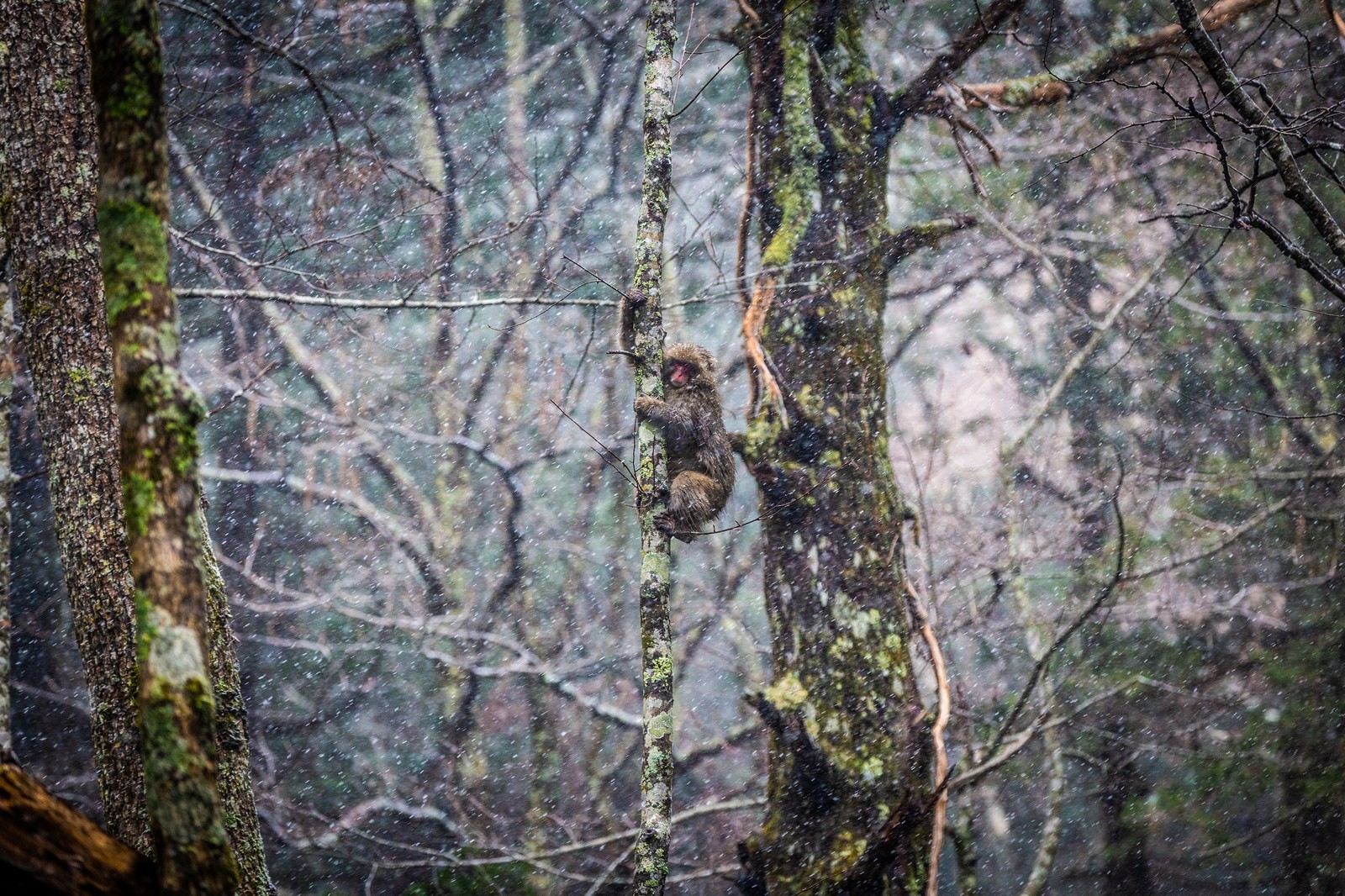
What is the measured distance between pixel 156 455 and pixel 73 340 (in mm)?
1154

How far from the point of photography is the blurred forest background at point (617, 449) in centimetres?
949

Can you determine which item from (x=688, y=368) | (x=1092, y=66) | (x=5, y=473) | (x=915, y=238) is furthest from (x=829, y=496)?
(x=5, y=473)

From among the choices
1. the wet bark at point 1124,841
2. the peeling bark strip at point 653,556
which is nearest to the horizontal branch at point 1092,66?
the peeling bark strip at point 653,556

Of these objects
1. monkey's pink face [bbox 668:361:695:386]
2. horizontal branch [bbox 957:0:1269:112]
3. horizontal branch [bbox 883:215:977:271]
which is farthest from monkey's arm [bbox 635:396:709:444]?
horizontal branch [bbox 957:0:1269:112]

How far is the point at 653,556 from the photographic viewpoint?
3.16m

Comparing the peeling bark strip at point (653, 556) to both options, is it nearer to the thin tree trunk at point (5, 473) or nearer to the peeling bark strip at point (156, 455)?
the peeling bark strip at point (156, 455)

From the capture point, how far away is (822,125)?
17.0ft

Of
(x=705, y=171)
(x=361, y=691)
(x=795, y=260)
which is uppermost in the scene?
(x=705, y=171)

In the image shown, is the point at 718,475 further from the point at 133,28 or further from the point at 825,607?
the point at 133,28

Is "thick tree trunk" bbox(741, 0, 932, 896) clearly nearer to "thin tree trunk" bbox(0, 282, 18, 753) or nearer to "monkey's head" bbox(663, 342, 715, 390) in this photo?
"monkey's head" bbox(663, 342, 715, 390)

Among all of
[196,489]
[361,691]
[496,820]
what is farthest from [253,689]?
[196,489]

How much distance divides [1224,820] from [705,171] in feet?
31.9

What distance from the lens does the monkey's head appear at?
4469 mm

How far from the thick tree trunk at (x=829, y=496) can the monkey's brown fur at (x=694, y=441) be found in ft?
0.66
